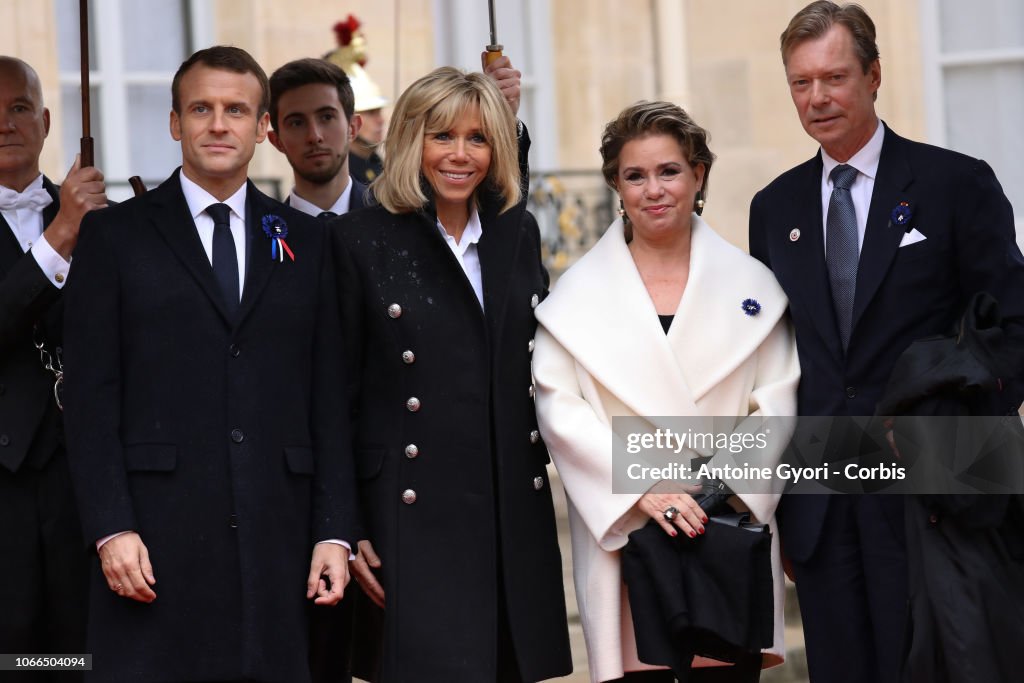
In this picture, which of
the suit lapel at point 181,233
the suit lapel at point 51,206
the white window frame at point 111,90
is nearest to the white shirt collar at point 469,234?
the suit lapel at point 181,233

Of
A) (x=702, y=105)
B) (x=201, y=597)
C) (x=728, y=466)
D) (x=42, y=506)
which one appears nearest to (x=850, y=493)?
(x=728, y=466)

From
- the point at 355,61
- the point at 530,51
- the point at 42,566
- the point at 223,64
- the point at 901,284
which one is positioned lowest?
the point at 42,566

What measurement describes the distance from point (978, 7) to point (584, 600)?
21.9ft

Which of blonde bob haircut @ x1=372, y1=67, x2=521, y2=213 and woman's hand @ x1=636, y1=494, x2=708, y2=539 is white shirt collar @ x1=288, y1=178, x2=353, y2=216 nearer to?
blonde bob haircut @ x1=372, y1=67, x2=521, y2=213

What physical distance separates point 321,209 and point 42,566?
4.75 feet

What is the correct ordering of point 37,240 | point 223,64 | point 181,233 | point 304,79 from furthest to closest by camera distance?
point 304,79, point 37,240, point 223,64, point 181,233

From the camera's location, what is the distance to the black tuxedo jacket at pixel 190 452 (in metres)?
3.87

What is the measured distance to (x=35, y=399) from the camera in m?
4.30

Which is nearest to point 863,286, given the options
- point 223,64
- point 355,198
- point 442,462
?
point 442,462

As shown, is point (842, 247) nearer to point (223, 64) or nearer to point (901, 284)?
point (901, 284)

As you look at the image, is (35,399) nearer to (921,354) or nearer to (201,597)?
(201,597)

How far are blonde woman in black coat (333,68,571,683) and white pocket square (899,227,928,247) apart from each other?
0.95 metres

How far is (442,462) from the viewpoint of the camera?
4.21m

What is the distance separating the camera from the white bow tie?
449cm
